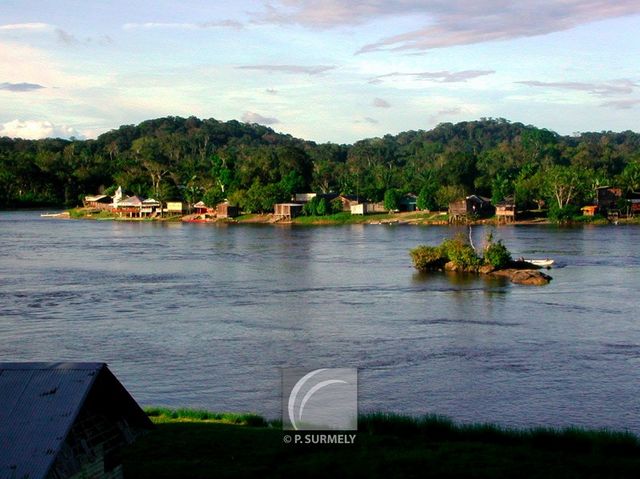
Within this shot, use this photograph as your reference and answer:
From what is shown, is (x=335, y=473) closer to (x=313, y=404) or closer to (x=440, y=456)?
(x=440, y=456)

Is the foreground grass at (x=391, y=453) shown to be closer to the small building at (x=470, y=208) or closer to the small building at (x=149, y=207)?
the small building at (x=470, y=208)

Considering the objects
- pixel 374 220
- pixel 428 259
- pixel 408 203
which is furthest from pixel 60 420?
pixel 408 203

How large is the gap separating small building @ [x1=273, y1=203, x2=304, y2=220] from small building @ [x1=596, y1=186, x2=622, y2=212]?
31.7 m

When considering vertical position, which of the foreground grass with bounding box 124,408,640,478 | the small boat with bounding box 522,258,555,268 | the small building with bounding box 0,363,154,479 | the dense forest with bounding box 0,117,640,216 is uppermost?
the dense forest with bounding box 0,117,640,216

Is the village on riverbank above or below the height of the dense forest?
below

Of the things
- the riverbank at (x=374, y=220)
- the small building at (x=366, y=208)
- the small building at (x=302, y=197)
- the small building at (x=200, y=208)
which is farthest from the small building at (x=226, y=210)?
the small building at (x=366, y=208)

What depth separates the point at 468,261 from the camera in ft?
146

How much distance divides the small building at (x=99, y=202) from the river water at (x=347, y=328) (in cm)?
5759

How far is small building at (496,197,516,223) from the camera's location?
8638cm

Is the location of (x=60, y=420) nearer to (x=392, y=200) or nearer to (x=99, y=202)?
(x=392, y=200)

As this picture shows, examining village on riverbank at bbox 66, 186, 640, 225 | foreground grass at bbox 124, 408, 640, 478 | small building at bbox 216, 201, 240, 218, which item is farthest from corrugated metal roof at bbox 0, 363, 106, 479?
small building at bbox 216, 201, 240, 218

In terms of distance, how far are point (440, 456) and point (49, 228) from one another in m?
75.8

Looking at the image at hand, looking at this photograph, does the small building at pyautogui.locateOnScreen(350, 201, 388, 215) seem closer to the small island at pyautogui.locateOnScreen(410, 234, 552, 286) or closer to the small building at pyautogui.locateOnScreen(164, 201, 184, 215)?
the small building at pyautogui.locateOnScreen(164, 201, 184, 215)

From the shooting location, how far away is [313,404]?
17.8m
